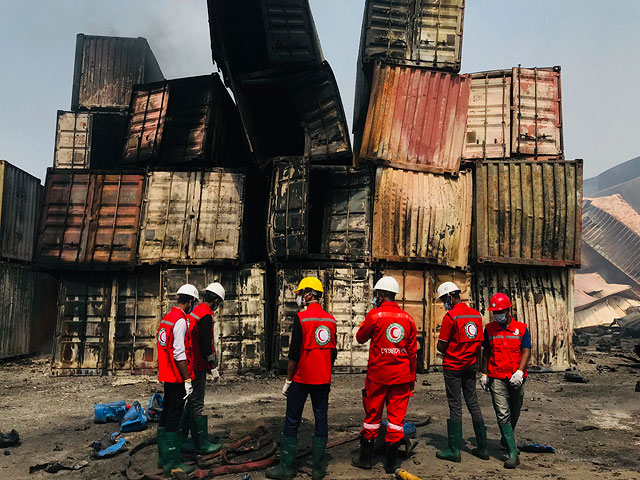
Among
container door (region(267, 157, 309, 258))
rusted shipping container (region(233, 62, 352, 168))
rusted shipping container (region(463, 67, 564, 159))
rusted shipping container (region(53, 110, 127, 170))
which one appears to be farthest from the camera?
rusted shipping container (region(53, 110, 127, 170))

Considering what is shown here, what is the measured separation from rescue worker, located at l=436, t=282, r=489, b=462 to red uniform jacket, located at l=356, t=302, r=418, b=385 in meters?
0.62

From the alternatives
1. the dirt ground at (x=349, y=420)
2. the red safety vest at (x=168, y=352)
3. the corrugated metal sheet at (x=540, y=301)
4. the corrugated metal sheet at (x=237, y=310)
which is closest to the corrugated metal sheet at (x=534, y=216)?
the corrugated metal sheet at (x=540, y=301)

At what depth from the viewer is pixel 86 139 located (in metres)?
16.5

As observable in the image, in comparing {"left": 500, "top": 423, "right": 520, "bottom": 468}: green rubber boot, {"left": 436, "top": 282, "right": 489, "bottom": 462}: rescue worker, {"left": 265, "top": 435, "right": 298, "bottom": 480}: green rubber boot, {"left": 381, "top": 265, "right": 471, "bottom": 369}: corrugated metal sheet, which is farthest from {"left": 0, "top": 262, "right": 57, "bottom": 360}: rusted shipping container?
{"left": 500, "top": 423, "right": 520, "bottom": 468}: green rubber boot

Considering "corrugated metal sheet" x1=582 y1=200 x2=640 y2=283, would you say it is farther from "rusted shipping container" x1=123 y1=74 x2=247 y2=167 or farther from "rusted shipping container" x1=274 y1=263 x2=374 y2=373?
"rusted shipping container" x1=123 y1=74 x2=247 y2=167

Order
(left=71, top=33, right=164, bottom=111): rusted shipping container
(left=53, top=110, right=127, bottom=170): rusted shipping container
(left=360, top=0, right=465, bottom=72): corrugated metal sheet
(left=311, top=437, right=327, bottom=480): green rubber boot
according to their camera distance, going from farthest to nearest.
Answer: (left=71, top=33, right=164, bottom=111): rusted shipping container
(left=53, top=110, right=127, bottom=170): rusted shipping container
(left=360, top=0, right=465, bottom=72): corrugated metal sheet
(left=311, top=437, right=327, bottom=480): green rubber boot

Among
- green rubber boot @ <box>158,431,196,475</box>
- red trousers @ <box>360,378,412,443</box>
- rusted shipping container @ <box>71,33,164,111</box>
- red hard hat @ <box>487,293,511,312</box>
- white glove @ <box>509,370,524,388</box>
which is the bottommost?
green rubber boot @ <box>158,431,196,475</box>

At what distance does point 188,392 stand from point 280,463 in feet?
4.06

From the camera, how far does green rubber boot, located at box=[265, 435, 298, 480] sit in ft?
15.1

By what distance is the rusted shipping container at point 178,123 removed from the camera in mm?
12391

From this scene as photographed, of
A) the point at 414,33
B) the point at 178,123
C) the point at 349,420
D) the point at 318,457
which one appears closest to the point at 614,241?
the point at 414,33

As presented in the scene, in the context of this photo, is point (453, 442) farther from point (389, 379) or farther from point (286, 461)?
point (286, 461)

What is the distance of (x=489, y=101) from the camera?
12844 mm

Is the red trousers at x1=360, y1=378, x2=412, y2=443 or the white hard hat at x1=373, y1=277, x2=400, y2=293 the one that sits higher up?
the white hard hat at x1=373, y1=277, x2=400, y2=293
